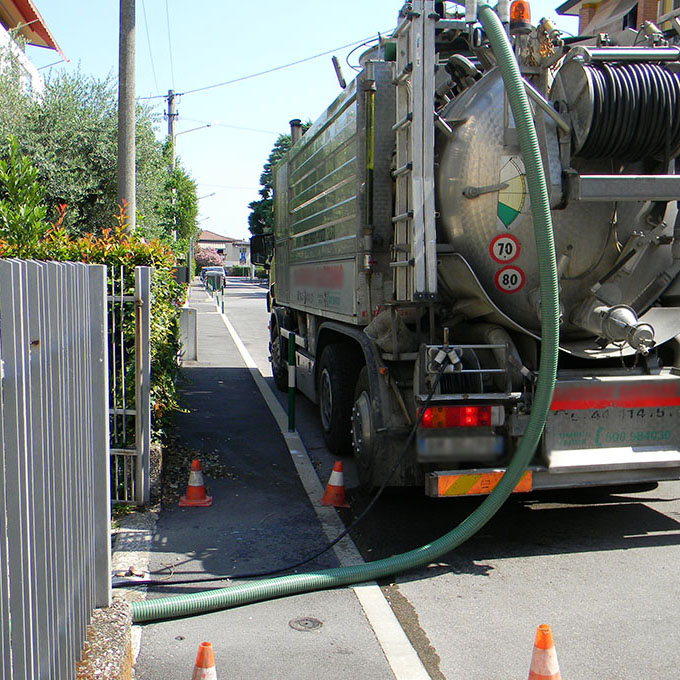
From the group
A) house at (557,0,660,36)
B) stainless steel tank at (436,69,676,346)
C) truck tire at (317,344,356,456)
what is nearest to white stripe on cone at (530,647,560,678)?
stainless steel tank at (436,69,676,346)

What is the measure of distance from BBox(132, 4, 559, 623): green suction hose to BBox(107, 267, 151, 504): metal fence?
70.8 inches

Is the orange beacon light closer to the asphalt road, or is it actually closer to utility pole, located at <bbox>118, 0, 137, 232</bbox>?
the asphalt road

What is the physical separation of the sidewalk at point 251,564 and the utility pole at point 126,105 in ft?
13.5

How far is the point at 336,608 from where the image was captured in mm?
4363

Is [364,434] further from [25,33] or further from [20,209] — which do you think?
[25,33]

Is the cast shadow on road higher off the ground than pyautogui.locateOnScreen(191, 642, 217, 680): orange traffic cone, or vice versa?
pyautogui.locateOnScreen(191, 642, 217, 680): orange traffic cone

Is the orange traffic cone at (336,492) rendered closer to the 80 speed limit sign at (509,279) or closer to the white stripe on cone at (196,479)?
the white stripe on cone at (196,479)

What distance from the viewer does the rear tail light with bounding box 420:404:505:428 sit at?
16.8 ft

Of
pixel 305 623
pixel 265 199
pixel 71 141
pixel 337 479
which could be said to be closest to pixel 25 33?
pixel 71 141

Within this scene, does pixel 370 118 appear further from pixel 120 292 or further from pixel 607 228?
pixel 120 292

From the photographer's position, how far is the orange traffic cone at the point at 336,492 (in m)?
6.19

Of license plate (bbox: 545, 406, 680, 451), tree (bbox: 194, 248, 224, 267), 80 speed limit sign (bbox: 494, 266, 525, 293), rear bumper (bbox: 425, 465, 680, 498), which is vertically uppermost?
tree (bbox: 194, 248, 224, 267)

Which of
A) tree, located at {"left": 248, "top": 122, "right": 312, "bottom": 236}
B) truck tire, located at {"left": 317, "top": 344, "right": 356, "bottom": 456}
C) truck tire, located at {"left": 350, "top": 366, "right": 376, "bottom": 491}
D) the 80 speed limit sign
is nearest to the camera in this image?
the 80 speed limit sign

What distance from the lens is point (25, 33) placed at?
978 inches
